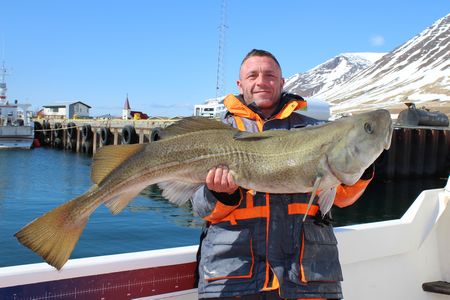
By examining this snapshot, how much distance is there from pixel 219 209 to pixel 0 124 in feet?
199

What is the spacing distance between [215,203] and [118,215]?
15.2m

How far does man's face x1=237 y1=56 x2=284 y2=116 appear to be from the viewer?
11.6ft

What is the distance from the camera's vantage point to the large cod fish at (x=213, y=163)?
295cm

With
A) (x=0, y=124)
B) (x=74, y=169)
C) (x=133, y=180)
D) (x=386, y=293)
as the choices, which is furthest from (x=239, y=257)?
(x=0, y=124)

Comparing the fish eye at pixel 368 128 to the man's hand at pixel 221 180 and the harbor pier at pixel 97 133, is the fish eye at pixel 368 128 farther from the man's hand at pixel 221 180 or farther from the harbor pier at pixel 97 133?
the harbor pier at pixel 97 133

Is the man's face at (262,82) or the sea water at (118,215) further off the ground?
the man's face at (262,82)

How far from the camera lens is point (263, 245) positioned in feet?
10.8

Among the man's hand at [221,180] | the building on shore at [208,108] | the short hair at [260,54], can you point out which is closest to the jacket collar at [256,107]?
the short hair at [260,54]

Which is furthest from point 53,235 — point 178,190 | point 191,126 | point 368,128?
point 368,128

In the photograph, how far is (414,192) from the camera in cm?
2747

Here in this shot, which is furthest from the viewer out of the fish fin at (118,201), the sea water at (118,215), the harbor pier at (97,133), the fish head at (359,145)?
the harbor pier at (97,133)

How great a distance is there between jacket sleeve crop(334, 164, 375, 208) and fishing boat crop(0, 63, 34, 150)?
57206 mm

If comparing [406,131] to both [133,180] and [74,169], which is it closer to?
[74,169]

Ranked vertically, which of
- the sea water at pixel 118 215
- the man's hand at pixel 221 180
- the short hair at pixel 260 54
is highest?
the short hair at pixel 260 54
